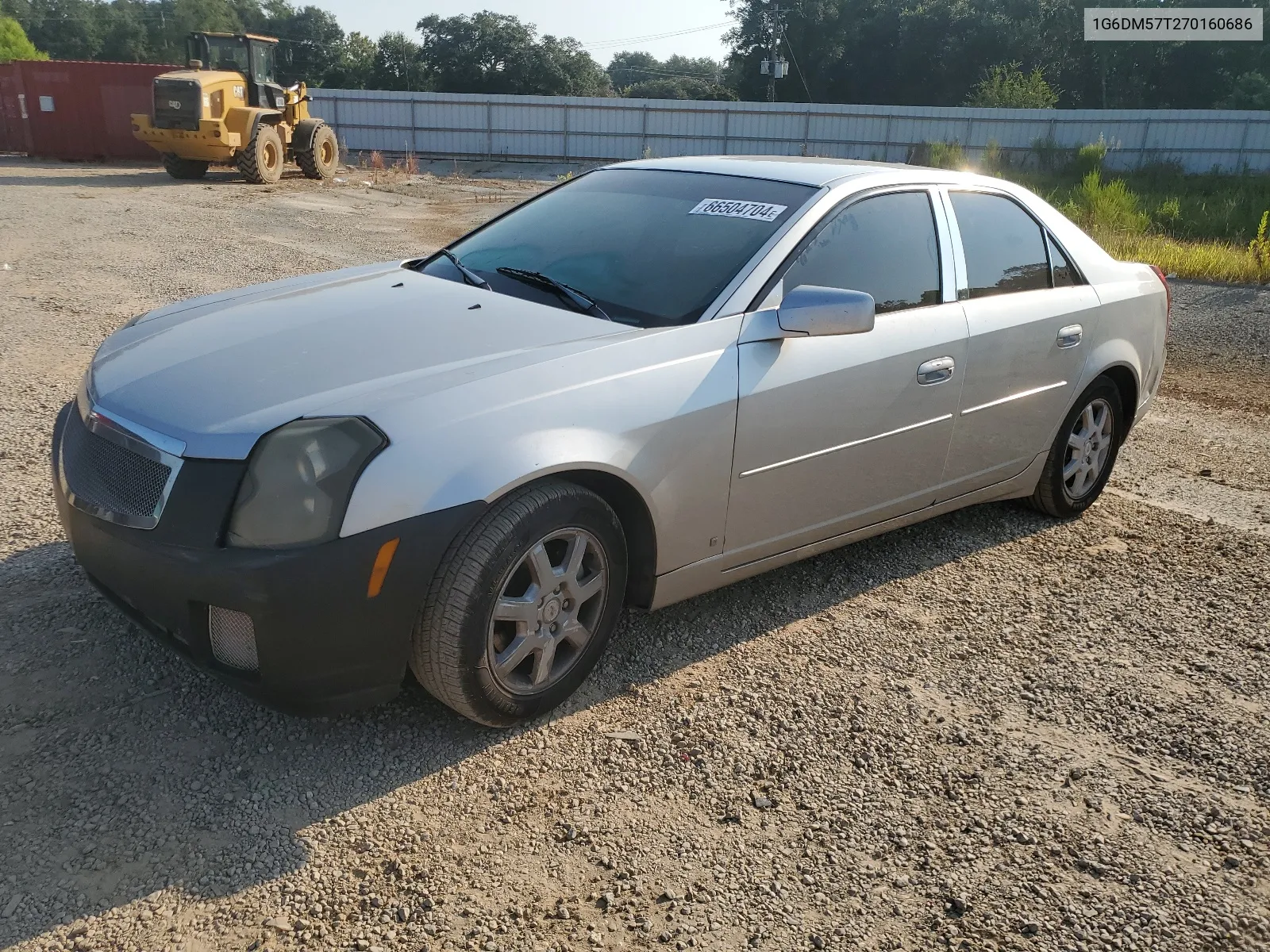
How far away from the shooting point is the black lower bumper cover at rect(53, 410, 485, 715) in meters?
2.40

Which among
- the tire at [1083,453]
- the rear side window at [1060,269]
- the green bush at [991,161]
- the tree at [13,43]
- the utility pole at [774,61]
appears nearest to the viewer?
the rear side window at [1060,269]

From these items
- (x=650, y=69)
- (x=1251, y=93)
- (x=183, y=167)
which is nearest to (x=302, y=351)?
(x=183, y=167)

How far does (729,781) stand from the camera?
2.77 meters

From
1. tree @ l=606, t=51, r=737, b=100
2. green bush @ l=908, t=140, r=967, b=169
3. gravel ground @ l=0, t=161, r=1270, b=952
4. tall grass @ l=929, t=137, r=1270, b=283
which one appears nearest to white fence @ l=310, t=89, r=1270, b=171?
tall grass @ l=929, t=137, r=1270, b=283

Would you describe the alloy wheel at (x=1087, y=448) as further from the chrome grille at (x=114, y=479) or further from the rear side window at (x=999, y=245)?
the chrome grille at (x=114, y=479)

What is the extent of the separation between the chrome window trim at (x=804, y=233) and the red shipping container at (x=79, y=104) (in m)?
26.2

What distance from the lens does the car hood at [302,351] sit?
8.62ft

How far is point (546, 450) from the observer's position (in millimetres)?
2686

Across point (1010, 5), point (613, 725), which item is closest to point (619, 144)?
point (613, 725)

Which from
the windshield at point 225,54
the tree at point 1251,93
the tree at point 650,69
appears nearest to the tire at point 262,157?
the windshield at point 225,54

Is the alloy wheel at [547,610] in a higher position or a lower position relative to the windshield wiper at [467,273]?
lower

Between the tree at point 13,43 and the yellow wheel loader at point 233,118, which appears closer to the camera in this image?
the yellow wheel loader at point 233,118

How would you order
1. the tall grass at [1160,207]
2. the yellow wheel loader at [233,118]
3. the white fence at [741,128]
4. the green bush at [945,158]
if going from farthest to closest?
the white fence at [741,128] < the green bush at [945,158] < the yellow wheel loader at [233,118] < the tall grass at [1160,207]

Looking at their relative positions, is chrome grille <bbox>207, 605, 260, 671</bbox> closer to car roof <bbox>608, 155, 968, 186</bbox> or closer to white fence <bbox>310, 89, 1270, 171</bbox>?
car roof <bbox>608, 155, 968, 186</bbox>
